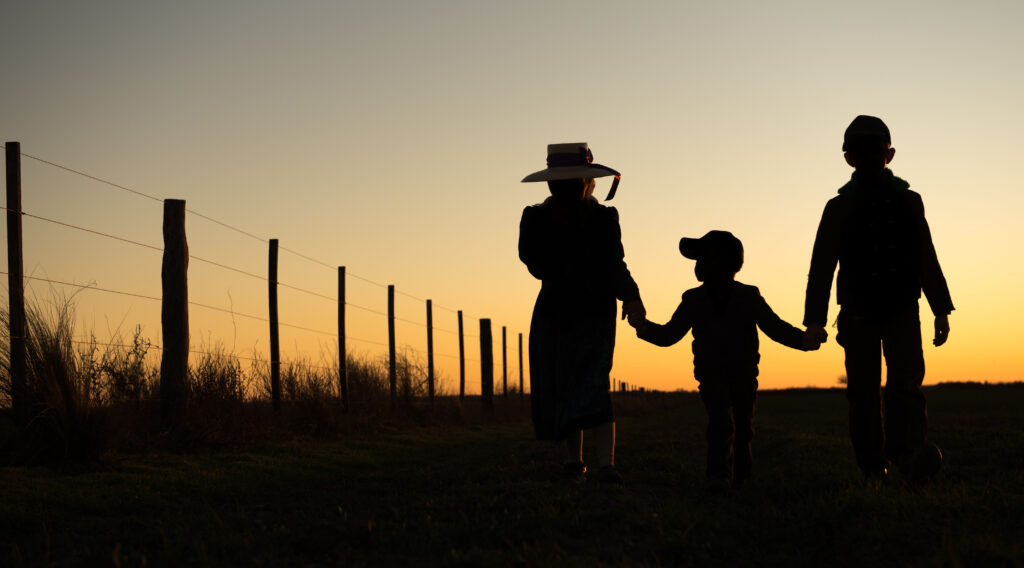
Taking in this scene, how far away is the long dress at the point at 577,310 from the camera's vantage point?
20.5 ft

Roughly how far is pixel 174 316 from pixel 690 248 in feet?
22.0

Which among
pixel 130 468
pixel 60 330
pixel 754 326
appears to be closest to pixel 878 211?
pixel 754 326

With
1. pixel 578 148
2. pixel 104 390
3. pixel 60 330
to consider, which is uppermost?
pixel 578 148

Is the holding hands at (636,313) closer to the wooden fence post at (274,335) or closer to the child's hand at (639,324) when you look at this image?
the child's hand at (639,324)

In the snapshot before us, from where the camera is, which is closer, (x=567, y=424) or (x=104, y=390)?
(x=567, y=424)

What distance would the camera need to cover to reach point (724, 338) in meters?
6.08

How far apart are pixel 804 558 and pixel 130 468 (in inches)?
236

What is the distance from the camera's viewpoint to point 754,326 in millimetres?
6164

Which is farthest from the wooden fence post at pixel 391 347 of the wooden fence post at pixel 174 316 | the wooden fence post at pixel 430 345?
the wooden fence post at pixel 174 316

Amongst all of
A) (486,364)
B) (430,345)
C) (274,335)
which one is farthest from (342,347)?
(486,364)

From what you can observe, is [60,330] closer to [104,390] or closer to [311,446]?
[104,390]

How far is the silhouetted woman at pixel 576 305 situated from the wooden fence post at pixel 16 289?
472 centimetres

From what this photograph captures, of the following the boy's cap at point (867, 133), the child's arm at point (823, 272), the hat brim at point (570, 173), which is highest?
the boy's cap at point (867, 133)

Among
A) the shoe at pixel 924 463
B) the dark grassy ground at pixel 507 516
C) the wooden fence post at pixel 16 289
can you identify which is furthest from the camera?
the wooden fence post at pixel 16 289
